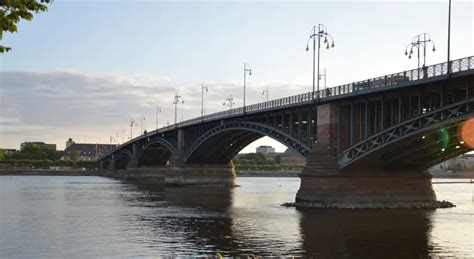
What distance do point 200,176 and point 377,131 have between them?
64797mm

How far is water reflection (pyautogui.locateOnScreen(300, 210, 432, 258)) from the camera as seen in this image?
36500 mm

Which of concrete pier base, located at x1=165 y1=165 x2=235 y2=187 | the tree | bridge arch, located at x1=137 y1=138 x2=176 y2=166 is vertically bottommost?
concrete pier base, located at x1=165 y1=165 x2=235 y2=187

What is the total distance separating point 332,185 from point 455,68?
1989 cm

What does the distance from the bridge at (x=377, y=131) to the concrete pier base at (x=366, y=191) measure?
0.10 m

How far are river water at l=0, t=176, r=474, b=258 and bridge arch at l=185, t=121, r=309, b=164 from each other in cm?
2162

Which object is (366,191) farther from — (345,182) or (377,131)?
(377,131)

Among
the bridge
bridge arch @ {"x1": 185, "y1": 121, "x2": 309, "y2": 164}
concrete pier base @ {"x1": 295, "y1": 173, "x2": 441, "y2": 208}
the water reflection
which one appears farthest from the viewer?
bridge arch @ {"x1": 185, "y1": 121, "x2": 309, "y2": 164}

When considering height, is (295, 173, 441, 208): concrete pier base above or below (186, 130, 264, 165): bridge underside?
below

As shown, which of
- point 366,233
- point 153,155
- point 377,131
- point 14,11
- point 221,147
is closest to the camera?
point 14,11

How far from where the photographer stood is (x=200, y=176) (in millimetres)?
123125

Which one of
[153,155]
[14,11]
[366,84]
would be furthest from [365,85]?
[153,155]

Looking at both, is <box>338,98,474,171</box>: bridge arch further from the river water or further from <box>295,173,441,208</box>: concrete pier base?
the river water

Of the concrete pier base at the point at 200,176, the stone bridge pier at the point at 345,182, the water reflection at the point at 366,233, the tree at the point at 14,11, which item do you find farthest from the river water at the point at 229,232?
the concrete pier base at the point at 200,176

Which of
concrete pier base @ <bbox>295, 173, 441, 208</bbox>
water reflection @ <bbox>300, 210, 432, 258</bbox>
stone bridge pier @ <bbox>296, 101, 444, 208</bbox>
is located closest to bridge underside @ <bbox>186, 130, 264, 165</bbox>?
stone bridge pier @ <bbox>296, 101, 444, 208</bbox>
